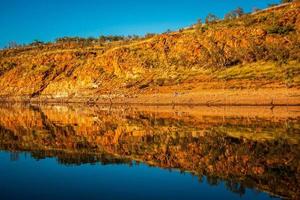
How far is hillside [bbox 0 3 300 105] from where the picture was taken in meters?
61.3

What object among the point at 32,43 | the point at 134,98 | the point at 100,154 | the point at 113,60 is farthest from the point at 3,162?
the point at 32,43

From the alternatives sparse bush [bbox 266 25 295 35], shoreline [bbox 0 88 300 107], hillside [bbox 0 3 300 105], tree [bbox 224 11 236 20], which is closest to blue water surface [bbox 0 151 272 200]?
shoreline [bbox 0 88 300 107]

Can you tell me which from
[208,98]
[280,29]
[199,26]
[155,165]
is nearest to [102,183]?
[155,165]

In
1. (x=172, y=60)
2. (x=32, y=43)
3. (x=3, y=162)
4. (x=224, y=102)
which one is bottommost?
(x=3, y=162)

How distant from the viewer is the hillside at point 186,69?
201 feet

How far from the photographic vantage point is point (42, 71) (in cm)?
10575

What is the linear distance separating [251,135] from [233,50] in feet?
176

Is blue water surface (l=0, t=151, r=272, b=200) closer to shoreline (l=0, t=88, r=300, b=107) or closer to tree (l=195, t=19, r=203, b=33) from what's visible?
shoreline (l=0, t=88, r=300, b=107)

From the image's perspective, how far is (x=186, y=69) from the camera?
7775cm

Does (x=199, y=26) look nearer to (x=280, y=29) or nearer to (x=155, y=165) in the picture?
(x=280, y=29)

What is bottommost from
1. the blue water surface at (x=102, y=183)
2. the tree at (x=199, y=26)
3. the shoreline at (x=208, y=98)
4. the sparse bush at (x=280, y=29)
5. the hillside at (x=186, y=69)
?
the blue water surface at (x=102, y=183)

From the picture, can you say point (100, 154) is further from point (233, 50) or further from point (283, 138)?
point (233, 50)

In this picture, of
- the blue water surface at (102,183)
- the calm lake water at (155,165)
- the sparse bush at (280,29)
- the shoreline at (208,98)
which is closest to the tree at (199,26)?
the sparse bush at (280,29)

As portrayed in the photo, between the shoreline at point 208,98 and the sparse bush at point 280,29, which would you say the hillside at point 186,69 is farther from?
the shoreline at point 208,98
